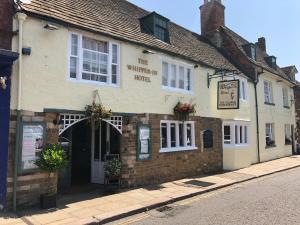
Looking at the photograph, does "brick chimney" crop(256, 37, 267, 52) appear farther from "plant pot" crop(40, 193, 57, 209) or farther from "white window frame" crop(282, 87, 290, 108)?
"plant pot" crop(40, 193, 57, 209)

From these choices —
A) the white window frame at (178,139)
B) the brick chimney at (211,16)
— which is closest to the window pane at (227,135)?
the white window frame at (178,139)

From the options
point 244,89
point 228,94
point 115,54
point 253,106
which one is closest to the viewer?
point 115,54

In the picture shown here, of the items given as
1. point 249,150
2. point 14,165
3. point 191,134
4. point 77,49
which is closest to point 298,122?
point 249,150

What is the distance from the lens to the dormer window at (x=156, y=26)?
14273 millimetres

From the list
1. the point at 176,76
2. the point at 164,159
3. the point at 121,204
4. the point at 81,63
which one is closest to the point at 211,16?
the point at 176,76

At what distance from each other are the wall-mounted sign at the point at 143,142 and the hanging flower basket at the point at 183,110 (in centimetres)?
196

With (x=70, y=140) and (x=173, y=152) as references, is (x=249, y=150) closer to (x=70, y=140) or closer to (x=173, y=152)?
(x=173, y=152)

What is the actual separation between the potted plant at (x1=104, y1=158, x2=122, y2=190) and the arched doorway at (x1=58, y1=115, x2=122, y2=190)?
1.16 metres

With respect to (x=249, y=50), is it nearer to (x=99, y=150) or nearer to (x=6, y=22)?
(x=99, y=150)

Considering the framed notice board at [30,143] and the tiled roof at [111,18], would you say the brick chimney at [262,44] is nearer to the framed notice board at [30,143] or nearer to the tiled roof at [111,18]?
the tiled roof at [111,18]

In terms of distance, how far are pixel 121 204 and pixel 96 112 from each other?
115 inches

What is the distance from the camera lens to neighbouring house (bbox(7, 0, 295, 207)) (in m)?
8.54

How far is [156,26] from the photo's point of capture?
14.6 metres

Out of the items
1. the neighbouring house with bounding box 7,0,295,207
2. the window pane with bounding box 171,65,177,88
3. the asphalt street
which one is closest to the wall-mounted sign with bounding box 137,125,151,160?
the neighbouring house with bounding box 7,0,295,207
